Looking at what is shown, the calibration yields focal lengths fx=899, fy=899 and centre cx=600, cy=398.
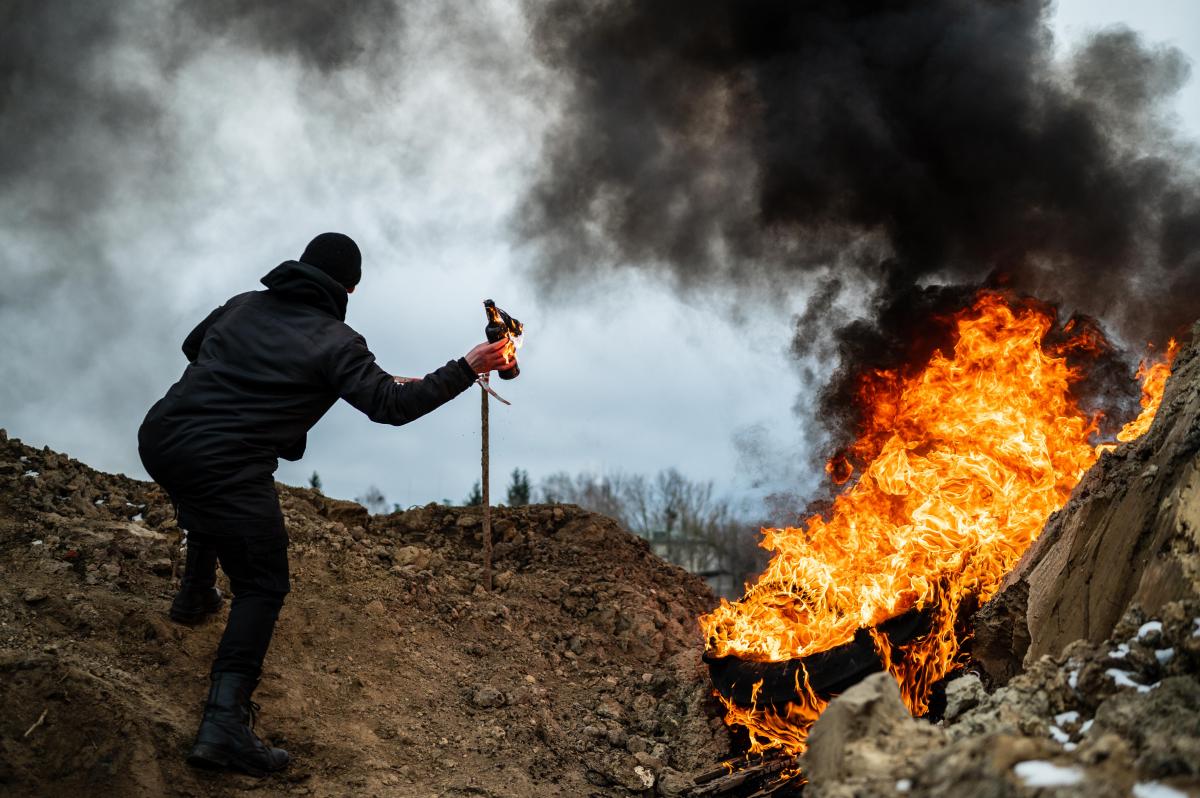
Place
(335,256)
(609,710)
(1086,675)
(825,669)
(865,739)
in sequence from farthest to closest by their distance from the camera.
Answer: (609,710), (825,669), (335,256), (1086,675), (865,739)

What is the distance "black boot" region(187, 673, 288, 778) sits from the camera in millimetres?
4145

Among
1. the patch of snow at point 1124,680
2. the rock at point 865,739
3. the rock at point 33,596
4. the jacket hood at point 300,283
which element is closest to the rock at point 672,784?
the rock at point 865,739

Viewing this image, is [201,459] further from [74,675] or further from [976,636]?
[976,636]

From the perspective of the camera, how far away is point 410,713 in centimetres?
547

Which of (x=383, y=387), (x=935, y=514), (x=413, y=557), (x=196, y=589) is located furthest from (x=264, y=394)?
(x=935, y=514)

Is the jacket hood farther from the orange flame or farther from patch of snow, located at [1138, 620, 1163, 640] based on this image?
the orange flame

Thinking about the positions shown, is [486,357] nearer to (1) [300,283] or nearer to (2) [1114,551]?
(1) [300,283]

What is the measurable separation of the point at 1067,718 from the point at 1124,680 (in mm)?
230

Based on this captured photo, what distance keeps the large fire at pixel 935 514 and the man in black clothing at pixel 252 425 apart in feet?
9.75

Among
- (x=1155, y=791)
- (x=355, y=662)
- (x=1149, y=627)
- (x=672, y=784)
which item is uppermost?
(x=355, y=662)

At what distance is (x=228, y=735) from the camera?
13.7 feet

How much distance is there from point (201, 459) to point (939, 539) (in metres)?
4.57

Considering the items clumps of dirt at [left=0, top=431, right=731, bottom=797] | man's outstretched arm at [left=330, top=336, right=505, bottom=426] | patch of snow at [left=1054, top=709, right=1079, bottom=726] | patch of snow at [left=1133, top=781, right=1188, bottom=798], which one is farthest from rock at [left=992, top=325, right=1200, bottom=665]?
man's outstretched arm at [left=330, top=336, right=505, bottom=426]

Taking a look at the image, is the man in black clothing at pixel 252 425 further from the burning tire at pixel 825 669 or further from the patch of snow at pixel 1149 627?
the patch of snow at pixel 1149 627
